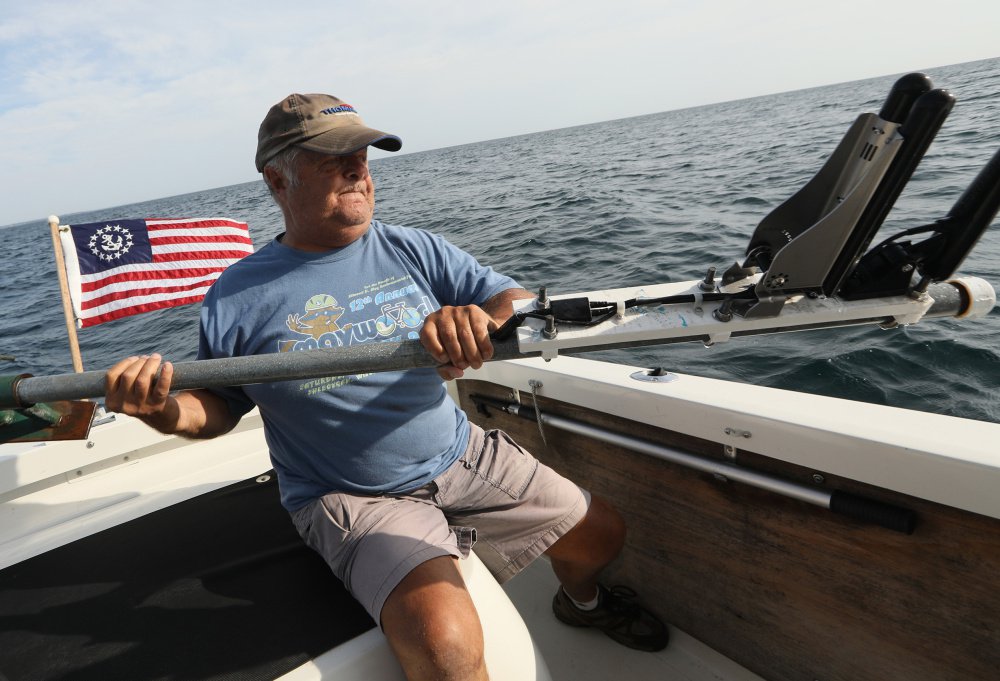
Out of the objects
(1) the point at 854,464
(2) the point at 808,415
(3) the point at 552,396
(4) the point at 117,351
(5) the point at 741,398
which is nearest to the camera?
(1) the point at 854,464

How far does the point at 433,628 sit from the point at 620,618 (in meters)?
0.98

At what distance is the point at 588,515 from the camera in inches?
73.2

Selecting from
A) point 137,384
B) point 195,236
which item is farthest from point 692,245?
point 137,384

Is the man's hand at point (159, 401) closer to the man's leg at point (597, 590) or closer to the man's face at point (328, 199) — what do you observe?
the man's face at point (328, 199)

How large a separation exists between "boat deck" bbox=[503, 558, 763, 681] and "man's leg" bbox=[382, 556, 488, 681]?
2.48 ft

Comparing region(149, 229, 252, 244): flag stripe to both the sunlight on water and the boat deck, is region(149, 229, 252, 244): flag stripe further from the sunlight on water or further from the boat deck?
the boat deck

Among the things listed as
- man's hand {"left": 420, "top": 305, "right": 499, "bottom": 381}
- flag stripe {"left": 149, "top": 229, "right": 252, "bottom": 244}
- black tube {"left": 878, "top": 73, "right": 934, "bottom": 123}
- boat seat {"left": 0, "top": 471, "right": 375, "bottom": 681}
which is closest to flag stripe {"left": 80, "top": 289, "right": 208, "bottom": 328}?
flag stripe {"left": 149, "top": 229, "right": 252, "bottom": 244}

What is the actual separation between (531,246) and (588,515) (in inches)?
287

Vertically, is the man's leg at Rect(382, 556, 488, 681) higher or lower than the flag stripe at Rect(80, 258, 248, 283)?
lower

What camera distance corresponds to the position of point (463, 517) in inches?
70.2

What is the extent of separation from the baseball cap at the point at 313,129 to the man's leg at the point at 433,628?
1153mm

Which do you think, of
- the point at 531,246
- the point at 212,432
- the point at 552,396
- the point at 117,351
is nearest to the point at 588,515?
the point at 552,396

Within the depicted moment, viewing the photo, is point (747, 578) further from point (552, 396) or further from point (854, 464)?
point (552, 396)

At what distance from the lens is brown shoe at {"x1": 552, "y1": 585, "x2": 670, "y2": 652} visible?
2.00 m
